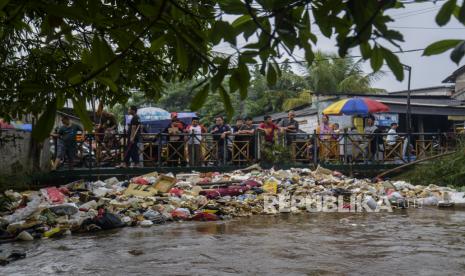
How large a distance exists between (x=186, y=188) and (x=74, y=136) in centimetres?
328

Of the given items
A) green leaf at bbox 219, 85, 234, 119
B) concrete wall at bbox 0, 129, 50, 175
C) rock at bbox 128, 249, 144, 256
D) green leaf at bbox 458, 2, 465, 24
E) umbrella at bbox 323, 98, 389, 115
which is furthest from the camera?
umbrella at bbox 323, 98, 389, 115

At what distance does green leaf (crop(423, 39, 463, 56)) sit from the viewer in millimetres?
1514

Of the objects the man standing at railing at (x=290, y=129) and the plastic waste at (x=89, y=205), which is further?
the man standing at railing at (x=290, y=129)

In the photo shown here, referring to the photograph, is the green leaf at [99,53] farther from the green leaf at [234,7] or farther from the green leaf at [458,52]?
the green leaf at [458,52]

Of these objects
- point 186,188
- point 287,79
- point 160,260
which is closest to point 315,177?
point 186,188

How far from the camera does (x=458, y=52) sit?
1.48 meters

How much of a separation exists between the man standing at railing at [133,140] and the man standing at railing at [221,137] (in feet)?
6.47

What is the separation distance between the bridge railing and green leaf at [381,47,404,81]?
11015 millimetres

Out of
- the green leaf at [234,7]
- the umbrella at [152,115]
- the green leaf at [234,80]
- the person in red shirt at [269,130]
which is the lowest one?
the green leaf at [234,80]

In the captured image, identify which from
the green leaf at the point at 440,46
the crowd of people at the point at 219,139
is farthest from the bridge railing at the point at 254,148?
the green leaf at the point at 440,46

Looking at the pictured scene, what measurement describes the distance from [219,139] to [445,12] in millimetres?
12073

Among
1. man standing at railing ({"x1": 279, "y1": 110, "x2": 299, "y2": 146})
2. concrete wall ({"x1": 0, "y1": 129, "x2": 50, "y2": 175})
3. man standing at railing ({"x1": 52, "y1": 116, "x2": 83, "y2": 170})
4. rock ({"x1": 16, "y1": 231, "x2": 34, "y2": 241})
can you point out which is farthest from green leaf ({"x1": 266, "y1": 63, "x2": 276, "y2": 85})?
man standing at railing ({"x1": 279, "y1": 110, "x2": 299, "y2": 146})

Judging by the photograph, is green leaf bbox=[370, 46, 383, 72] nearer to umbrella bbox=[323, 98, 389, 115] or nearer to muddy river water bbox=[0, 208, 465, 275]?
muddy river water bbox=[0, 208, 465, 275]

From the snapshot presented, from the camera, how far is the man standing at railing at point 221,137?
1338cm
